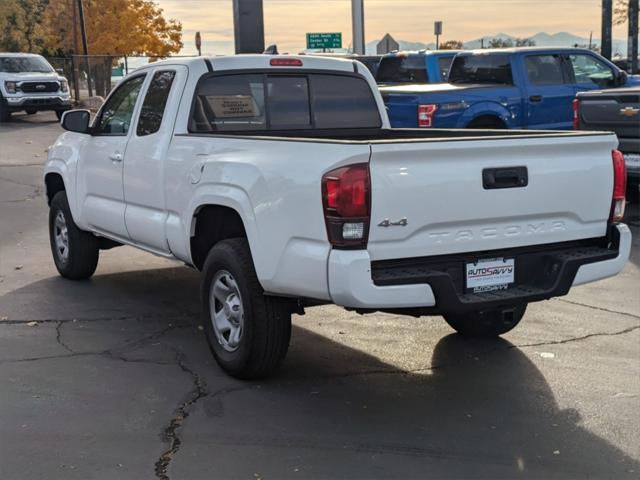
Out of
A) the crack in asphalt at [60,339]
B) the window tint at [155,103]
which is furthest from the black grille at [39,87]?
the crack in asphalt at [60,339]

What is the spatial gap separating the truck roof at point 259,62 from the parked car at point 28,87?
20202mm

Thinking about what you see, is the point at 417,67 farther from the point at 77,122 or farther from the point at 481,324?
the point at 481,324

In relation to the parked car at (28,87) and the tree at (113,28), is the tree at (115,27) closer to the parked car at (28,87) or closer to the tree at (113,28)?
the tree at (113,28)

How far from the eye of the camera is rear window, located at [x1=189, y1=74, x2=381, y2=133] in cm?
624

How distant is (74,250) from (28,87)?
1931cm

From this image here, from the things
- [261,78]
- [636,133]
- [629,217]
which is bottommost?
[629,217]

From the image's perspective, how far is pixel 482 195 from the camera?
15.4ft

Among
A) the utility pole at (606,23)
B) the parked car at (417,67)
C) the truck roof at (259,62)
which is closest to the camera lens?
the truck roof at (259,62)

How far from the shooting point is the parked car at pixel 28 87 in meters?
25.4

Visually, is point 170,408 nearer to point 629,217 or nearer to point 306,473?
point 306,473

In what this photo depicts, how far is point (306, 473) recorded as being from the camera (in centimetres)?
411

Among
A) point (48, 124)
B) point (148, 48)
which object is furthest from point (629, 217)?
point (148, 48)

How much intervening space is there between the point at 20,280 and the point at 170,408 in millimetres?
3729

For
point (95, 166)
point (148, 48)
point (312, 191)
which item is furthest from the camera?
point (148, 48)
